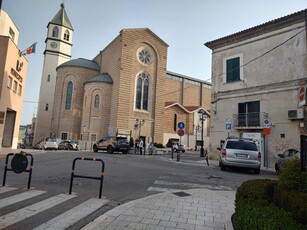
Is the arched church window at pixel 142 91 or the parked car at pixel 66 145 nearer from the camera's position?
the parked car at pixel 66 145

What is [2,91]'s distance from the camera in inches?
874

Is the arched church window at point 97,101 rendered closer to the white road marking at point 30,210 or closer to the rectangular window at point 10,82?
the rectangular window at point 10,82

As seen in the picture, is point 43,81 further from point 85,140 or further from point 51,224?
point 51,224

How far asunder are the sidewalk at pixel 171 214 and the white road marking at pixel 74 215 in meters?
0.39

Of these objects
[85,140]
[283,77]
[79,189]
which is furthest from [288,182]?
[85,140]

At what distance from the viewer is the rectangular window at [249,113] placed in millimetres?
20405

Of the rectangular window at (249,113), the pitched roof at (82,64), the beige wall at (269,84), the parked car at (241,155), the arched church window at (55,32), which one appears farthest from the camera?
the arched church window at (55,32)

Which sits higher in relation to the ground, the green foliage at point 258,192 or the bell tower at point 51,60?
the bell tower at point 51,60

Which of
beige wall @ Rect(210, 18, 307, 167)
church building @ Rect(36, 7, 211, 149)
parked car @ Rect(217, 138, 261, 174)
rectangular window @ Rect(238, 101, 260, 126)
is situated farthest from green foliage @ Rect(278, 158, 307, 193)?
church building @ Rect(36, 7, 211, 149)

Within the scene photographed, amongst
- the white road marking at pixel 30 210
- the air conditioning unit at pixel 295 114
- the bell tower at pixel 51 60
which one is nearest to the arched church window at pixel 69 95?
the bell tower at pixel 51 60

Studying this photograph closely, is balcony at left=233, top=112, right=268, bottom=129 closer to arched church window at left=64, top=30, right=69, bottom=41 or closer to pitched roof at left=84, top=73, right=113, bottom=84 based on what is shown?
pitched roof at left=84, top=73, right=113, bottom=84

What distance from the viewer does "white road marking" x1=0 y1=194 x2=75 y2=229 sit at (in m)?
4.35

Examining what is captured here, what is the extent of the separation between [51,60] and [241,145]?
164ft

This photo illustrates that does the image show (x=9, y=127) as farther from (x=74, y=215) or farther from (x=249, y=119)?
(x=74, y=215)
